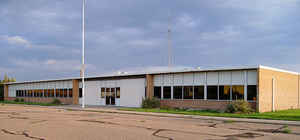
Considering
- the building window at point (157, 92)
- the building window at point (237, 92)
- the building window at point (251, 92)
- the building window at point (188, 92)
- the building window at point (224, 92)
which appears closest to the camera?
the building window at point (251, 92)

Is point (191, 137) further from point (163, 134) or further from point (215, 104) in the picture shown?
point (215, 104)

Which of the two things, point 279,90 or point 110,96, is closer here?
point 279,90

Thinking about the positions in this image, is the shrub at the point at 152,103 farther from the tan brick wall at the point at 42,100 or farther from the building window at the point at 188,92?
the tan brick wall at the point at 42,100

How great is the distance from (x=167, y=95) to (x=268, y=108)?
9654 millimetres

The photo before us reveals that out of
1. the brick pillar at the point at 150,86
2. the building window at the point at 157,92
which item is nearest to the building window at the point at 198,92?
the building window at the point at 157,92

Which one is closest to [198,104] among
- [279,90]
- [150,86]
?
[150,86]

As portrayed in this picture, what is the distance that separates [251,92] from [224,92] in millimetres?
2420

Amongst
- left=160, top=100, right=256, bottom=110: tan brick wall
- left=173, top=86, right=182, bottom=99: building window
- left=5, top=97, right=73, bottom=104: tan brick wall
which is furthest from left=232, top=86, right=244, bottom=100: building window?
left=5, top=97, right=73, bottom=104: tan brick wall

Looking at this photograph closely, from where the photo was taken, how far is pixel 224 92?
26.7 m

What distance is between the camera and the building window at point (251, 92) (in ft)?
81.7

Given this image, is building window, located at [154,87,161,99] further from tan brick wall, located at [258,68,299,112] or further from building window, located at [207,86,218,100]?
tan brick wall, located at [258,68,299,112]

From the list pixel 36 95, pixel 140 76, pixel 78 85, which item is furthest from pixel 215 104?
pixel 36 95

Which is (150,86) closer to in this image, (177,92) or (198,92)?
(177,92)

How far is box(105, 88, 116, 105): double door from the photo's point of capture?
37.4m
